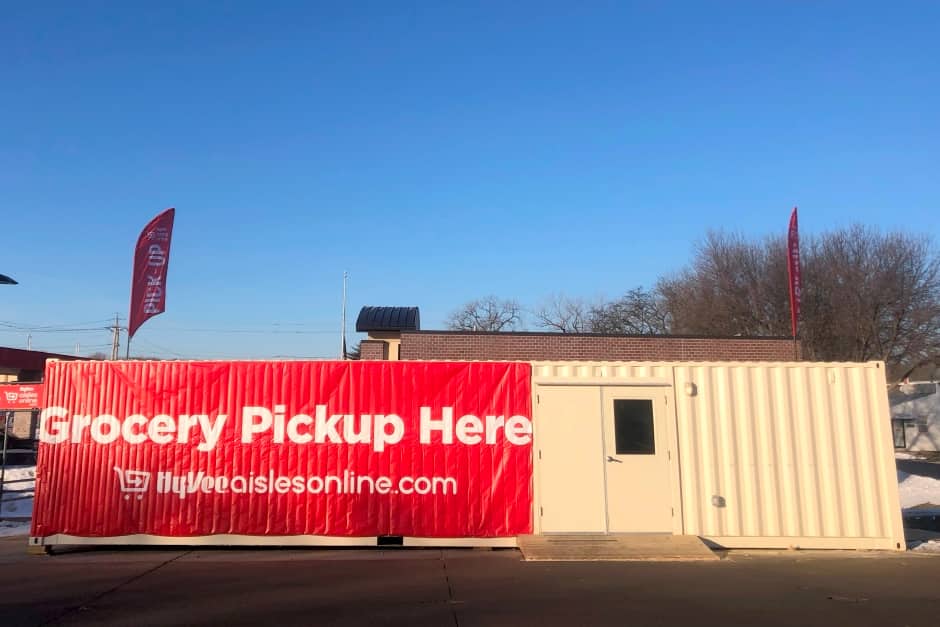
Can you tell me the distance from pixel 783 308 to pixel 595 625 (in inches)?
1159

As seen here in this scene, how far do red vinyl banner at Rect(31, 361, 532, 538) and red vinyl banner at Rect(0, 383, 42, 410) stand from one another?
3445 mm

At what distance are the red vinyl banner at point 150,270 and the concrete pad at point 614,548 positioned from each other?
1031cm

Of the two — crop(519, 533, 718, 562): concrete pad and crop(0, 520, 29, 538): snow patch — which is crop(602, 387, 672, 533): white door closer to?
crop(519, 533, 718, 562): concrete pad

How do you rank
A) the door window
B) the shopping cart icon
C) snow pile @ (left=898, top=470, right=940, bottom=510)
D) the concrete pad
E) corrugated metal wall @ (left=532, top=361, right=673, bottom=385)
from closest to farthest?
the concrete pad < the shopping cart icon < the door window < corrugated metal wall @ (left=532, top=361, right=673, bottom=385) < snow pile @ (left=898, top=470, right=940, bottom=510)

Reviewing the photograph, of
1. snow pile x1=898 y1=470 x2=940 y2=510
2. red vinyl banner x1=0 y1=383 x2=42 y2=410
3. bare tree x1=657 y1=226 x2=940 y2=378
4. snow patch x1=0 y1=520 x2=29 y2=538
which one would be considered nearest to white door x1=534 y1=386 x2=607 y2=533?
snow patch x1=0 y1=520 x2=29 y2=538

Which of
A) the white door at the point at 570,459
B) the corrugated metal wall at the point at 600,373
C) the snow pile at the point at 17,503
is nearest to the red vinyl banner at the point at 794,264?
the corrugated metal wall at the point at 600,373

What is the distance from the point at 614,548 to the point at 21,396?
11.9m

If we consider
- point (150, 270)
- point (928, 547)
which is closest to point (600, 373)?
point (928, 547)

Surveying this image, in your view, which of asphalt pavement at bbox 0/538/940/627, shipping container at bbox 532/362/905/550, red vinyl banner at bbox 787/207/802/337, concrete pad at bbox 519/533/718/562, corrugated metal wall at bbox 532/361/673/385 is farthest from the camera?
red vinyl banner at bbox 787/207/802/337

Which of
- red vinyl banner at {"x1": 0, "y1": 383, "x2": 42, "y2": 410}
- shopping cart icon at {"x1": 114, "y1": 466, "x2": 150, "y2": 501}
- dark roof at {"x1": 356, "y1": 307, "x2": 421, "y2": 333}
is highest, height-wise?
dark roof at {"x1": 356, "y1": 307, "x2": 421, "y2": 333}

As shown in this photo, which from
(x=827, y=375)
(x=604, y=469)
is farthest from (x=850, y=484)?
(x=604, y=469)

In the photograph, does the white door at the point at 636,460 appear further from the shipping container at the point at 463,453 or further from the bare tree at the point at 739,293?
the bare tree at the point at 739,293

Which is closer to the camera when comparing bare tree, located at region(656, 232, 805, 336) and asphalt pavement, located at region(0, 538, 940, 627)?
asphalt pavement, located at region(0, 538, 940, 627)

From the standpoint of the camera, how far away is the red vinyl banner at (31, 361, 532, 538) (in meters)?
9.93
